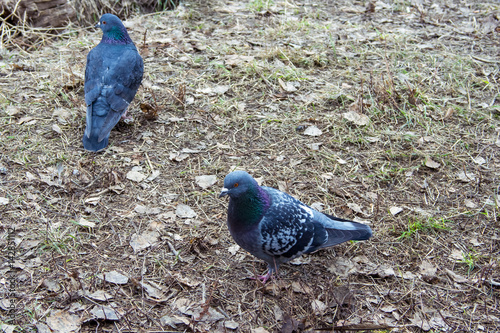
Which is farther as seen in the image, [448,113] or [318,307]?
[448,113]

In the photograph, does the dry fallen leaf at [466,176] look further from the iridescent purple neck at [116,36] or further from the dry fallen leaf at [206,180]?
the iridescent purple neck at [116,36]

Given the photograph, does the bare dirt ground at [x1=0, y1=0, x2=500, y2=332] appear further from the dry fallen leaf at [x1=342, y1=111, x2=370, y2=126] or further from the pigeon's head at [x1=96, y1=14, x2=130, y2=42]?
the pigeon's head at [x1=96, y1=14, x2=130, y2=42]

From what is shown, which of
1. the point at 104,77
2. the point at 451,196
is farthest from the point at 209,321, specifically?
the point at 104,77

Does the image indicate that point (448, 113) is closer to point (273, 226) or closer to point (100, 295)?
point (273, 226)

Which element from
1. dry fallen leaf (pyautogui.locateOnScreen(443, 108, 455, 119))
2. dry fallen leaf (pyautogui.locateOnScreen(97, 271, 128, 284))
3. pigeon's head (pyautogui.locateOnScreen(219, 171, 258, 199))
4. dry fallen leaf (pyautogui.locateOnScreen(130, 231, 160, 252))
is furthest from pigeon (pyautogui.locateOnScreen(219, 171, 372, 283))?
dry fallen leaf (pyautogui.locateOnScreen(443, 108, 455, 119))

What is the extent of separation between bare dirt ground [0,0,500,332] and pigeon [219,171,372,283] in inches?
10.9

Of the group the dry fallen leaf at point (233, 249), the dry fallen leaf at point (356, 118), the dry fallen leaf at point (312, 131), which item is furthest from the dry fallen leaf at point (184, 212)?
the dry fallen leaf at point (356, 118)

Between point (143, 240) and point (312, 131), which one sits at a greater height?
point (312, 131)

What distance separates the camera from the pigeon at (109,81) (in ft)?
14.7

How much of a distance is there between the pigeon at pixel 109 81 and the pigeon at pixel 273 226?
1.92 m

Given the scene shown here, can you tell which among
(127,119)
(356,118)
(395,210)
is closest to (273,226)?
(395,210)

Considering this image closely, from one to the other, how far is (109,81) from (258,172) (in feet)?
6.05

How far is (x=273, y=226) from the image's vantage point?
10.7 feet

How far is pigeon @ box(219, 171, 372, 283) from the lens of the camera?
10.6 feet
